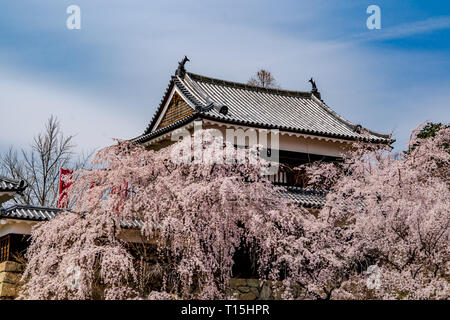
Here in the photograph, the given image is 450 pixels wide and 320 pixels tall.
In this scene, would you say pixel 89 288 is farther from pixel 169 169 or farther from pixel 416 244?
pixel 416 244

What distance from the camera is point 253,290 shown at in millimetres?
13305

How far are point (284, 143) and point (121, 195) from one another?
7827 millimetres

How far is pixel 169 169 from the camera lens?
11.7 meters

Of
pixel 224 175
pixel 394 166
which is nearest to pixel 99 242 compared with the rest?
pixel 224 175

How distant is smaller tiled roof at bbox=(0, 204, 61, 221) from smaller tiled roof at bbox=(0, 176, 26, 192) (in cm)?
38

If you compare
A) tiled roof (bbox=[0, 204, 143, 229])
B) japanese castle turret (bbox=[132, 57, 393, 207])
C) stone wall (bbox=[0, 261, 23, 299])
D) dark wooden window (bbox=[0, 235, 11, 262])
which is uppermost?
japanese castle turret (bbox=[132, 57, 393, 207])

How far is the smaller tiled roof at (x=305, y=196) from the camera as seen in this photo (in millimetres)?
14852

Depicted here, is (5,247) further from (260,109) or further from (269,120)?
(260,109)

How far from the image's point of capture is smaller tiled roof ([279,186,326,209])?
1485cm

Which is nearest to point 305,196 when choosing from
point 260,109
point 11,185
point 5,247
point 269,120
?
point 269,120

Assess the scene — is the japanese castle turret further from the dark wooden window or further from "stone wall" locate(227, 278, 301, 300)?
the dark wooden window

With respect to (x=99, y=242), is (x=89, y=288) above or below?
below

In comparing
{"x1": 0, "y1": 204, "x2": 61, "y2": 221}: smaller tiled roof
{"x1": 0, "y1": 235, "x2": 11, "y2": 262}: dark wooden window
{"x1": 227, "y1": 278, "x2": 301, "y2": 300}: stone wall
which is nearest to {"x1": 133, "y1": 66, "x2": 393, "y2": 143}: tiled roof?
Result: {"x1": 227, "y1": 278, "x2": 301, "y2": 300}: stone wall

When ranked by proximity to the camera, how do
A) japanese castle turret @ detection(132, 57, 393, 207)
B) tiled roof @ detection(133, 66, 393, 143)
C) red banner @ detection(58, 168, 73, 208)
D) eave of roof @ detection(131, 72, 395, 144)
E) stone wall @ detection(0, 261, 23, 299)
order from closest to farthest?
stone wall @ detection(0, 261, 23, 299) → red banner @ detection(58, 168, 73, 208) → eave of roof @ detection(131, 72, 395, 144) → japanese castle turret @ detection(132, 57, 393, 207) → tiled roof @ detection(133, 66, 393, 143)
